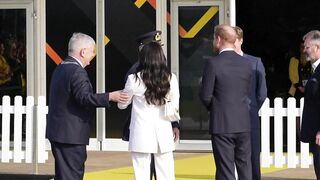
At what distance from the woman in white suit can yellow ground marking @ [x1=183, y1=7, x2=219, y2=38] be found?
6.90m

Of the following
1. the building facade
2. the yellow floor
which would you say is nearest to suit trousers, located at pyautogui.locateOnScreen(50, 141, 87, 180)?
the yellow floor

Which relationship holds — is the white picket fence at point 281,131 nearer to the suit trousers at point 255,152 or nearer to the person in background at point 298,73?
the suit trousers at point 255,152

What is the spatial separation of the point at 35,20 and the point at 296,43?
487 centimetres

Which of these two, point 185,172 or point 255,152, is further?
point 185,172

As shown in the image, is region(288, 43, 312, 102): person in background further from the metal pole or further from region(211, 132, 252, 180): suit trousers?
region(211, 132, 252, 180): suit trousers

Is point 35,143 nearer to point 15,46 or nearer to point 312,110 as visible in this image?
point 15,46

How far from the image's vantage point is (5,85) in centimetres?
1553

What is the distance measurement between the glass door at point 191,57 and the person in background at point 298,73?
5.50 feet

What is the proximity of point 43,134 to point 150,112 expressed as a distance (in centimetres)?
466

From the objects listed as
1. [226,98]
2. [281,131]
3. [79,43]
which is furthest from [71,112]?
[281,131]

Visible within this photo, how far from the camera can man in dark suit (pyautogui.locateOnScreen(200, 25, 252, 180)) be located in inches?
Answer: 314

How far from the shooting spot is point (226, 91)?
26.2ft

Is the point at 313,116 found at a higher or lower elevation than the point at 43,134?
higher

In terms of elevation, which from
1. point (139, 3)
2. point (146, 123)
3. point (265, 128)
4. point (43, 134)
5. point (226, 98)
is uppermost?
point (139, 3)
